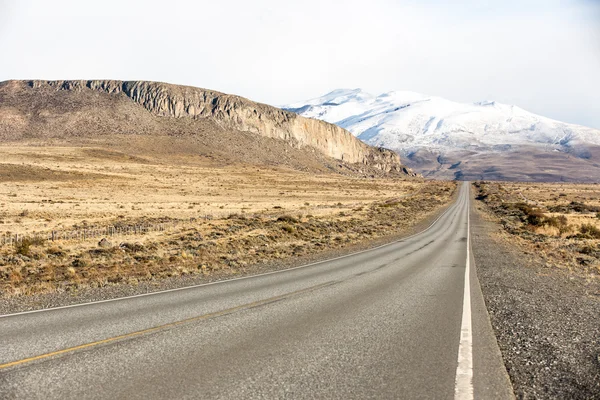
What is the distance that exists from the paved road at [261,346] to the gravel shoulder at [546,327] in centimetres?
38

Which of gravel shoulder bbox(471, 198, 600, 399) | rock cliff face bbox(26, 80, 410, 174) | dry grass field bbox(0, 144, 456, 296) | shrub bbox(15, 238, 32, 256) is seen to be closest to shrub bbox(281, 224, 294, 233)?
dry grass field bbox(0, 144, 456, 296)

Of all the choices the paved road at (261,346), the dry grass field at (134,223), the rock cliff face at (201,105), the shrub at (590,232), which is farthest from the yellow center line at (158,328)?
the rock cliff face at (201,105)

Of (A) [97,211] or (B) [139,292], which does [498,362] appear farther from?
(A) [97,211]

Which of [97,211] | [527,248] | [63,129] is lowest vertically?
[97,211]

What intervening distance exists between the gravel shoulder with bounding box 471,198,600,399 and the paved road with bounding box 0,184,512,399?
15.0 inches

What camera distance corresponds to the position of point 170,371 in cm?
636

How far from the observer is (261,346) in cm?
748

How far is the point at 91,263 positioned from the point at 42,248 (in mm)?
5974

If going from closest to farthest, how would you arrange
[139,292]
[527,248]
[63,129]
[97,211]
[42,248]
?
[139,292], [42,248], [527,248], [97,211], [63,129]

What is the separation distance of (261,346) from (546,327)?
6.33 m

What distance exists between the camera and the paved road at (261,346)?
5902 mm

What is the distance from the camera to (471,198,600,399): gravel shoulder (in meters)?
6.38

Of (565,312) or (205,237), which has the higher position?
(565,312)

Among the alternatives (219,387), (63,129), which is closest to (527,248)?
(219,387)
